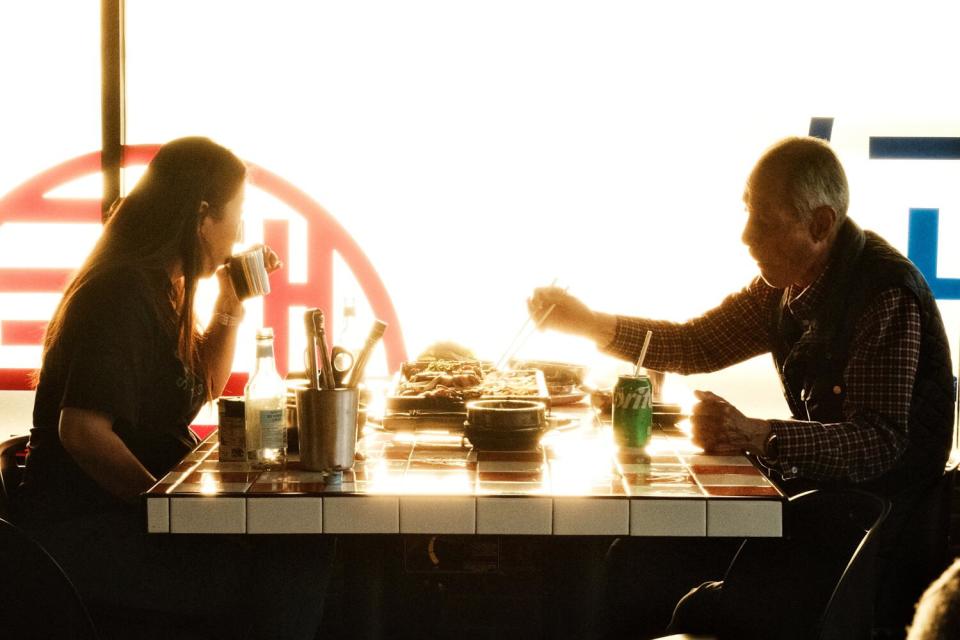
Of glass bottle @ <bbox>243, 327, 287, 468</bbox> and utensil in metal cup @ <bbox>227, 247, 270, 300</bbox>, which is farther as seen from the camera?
utensil in metal cup @ <bbox>227, 247, 270, 300</bbox>

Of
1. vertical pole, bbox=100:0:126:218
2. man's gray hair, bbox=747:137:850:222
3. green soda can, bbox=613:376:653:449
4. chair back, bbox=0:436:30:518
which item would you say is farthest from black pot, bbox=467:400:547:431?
vertical pole, bbox=100:0:126:218

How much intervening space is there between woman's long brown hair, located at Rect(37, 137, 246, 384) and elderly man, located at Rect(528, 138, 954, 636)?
1162 mm

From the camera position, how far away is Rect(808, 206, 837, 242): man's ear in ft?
7.75

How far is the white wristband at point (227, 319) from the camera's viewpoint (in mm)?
2561

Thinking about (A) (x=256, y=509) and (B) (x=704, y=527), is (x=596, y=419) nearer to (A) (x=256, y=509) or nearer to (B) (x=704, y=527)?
(B) (x=704, y=527)

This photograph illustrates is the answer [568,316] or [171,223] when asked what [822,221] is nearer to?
[568,316]

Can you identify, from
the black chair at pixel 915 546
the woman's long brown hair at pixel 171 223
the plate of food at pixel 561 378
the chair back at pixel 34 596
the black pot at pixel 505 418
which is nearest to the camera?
the chair back at pixel 34 596

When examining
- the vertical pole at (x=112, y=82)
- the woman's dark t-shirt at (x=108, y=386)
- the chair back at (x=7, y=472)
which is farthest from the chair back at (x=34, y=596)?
the vertical pole at (x=112, y=82)

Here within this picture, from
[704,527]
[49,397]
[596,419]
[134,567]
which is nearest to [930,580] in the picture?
[596,419]

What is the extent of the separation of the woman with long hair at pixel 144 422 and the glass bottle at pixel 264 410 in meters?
0.18

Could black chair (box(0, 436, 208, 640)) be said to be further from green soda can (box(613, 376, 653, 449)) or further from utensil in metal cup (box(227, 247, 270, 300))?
green soda can (box(613, 376, 653, 449))

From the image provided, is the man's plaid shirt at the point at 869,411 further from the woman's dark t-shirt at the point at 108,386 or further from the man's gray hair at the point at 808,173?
the woman's dark t-shirt at the point at 108,386

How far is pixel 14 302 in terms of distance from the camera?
3.56 m

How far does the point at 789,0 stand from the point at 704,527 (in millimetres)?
2455
